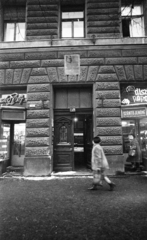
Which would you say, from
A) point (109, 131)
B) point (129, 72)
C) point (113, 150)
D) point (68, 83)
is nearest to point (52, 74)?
point (68, 83)

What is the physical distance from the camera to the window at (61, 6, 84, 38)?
9.02m

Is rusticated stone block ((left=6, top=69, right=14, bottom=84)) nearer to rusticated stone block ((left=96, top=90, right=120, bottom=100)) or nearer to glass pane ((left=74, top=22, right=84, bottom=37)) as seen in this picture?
glass pane ((left=74, top=22, right=84, bottom=37))

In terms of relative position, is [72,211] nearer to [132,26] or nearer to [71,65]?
[71,65]

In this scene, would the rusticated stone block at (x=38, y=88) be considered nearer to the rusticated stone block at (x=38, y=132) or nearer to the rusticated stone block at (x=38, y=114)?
the rusticated stone block at (x=38, y=114)

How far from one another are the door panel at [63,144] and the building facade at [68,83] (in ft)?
0.15

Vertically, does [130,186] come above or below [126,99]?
below

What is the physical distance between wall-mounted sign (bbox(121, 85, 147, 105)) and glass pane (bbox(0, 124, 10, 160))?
236 inches

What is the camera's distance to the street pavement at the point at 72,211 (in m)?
3.11

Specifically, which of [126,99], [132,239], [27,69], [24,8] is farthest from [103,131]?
[24,8]

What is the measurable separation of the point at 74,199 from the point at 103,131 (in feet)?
12.6

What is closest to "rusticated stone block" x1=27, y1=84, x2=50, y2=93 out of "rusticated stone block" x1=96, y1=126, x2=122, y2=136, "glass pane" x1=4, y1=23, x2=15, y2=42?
"glass pane" x1=4, y1=23, x2=15, y2=42

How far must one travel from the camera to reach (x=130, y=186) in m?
6.05

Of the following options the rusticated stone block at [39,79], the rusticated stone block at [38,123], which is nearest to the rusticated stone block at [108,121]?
the rusticated stone block at [38,123]

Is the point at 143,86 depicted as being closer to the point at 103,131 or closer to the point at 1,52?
the point at 103,131
